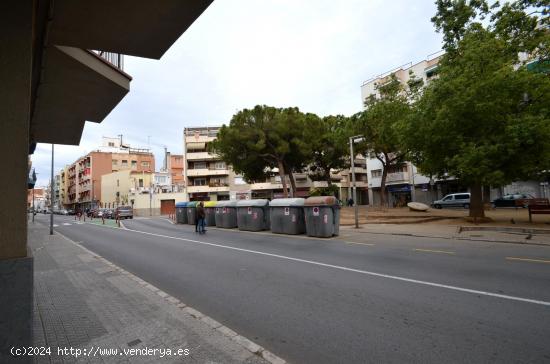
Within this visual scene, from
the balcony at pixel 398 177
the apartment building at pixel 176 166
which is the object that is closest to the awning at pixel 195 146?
the apartment building at pixel 176 166

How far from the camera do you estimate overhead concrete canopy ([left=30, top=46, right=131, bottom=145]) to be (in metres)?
5.18

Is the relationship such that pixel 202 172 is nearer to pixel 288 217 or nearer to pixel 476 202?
pixel 288 217

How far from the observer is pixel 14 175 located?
8.84 feet

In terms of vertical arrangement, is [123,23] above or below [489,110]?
below

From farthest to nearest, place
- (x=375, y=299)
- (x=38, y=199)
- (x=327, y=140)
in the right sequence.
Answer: (x=38, y=199), (x=327, y=140), (x=375, y=299)

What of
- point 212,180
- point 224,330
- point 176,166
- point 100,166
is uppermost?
point 100,166

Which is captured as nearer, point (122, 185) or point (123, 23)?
point (123, 23)

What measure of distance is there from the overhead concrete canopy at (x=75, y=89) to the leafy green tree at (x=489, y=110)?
1475cm

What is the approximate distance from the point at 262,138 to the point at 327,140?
8170 mm

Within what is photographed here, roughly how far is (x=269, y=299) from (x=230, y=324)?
1.10 meters

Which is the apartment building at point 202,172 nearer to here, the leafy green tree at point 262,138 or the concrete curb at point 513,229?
the leafy green tree at point 262,138

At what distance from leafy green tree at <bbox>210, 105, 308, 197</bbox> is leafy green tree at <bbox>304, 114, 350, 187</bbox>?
1360 mm

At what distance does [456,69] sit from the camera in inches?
647

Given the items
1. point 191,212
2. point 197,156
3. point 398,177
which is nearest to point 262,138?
point 191,212
